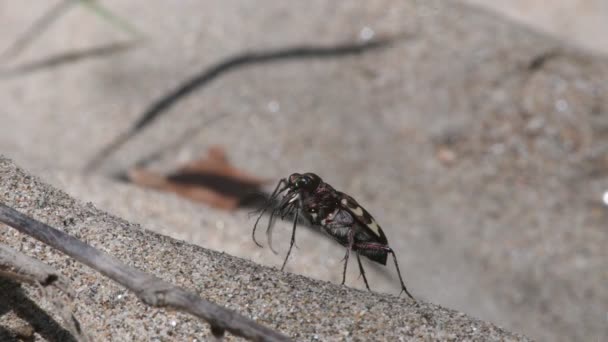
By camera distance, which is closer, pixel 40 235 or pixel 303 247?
pixel 40 235

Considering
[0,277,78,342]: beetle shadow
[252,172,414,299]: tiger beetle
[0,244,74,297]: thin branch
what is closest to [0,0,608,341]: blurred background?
[252,172,414,299]: tiger beetle

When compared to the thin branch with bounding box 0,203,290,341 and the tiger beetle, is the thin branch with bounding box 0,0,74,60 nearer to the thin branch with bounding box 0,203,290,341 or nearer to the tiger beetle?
the tiger beetle

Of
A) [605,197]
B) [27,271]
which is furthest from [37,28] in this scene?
[27,271]

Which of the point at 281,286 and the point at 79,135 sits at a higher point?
the point at 79,135

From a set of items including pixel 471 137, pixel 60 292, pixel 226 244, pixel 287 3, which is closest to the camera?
pixel 60 292

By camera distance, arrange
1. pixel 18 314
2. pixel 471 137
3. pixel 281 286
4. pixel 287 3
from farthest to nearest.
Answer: pixel 287 3 < pixel 471 137 < pixel 281 286 < pixel 18 314

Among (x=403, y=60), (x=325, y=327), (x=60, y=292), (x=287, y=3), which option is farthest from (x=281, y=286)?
(x=287, y=3)

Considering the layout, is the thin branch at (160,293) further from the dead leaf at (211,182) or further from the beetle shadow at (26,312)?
the dead leaf at (211,182)

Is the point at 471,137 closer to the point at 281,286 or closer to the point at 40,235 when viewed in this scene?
the point at 281,286
